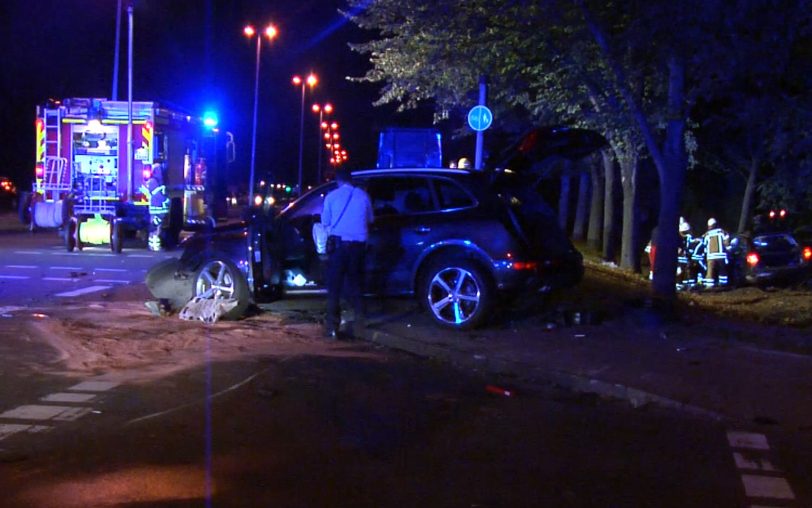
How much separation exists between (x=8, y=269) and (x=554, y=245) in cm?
1060

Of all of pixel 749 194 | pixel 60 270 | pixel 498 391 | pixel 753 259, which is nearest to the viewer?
pixel 498 391

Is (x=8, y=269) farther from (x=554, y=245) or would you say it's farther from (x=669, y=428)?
(x=669, y=428)

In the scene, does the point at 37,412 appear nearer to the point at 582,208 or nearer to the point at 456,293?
the point at 456,293

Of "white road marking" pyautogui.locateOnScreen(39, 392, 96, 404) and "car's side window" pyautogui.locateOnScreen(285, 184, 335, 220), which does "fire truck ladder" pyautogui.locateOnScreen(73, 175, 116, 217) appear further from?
"white road marking" pyautogui.locateOnScreen(39, 392, 96, 404)

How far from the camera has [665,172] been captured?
42.0ft

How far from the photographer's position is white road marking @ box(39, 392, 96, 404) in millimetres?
7641

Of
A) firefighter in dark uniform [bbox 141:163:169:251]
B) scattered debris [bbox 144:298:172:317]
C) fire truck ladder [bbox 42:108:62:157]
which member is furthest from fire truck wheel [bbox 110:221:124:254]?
scattered debris [bbox 144:298:172:317]

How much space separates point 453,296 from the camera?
10.8 m

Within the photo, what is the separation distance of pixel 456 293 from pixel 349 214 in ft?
4.89

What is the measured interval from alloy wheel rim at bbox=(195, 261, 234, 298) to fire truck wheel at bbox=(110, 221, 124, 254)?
10.1m

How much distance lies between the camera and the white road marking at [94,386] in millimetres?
8023

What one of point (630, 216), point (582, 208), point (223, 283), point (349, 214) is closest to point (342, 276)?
point (349, 214)

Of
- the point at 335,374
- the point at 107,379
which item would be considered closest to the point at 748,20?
the point at 335,374

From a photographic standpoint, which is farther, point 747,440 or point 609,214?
point 609,214
